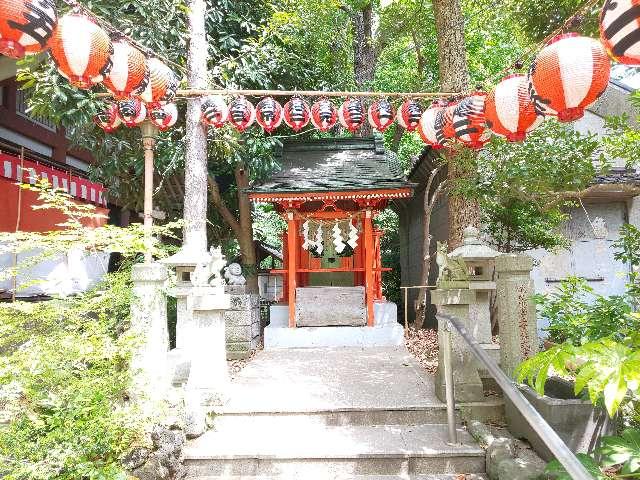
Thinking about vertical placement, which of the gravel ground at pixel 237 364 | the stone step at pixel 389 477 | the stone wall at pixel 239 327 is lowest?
the stone step at pixel 389 477

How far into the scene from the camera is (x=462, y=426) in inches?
177

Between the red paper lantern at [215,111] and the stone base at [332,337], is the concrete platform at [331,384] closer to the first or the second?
the stone base at [332,337]

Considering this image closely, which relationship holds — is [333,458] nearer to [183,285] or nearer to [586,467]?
[586,467]

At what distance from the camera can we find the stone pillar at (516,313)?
448cm

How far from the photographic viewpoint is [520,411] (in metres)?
2.55

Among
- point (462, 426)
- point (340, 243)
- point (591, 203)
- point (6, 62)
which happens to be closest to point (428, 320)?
point (340, 243)

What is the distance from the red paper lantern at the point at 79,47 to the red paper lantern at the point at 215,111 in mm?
2420

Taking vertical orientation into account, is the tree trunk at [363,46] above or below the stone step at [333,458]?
above

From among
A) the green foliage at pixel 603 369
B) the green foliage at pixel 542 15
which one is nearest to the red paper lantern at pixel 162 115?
the green foliage at pixel 603 369

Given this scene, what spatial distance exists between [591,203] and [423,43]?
936 centimetres

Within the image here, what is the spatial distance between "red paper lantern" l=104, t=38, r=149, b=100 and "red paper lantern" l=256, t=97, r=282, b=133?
2016mm

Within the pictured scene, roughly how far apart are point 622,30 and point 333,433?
4339 millimetres

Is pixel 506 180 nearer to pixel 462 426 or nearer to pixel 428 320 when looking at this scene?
pixel 462 426

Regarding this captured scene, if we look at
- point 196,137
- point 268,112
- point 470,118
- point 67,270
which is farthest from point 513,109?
point 67,270
